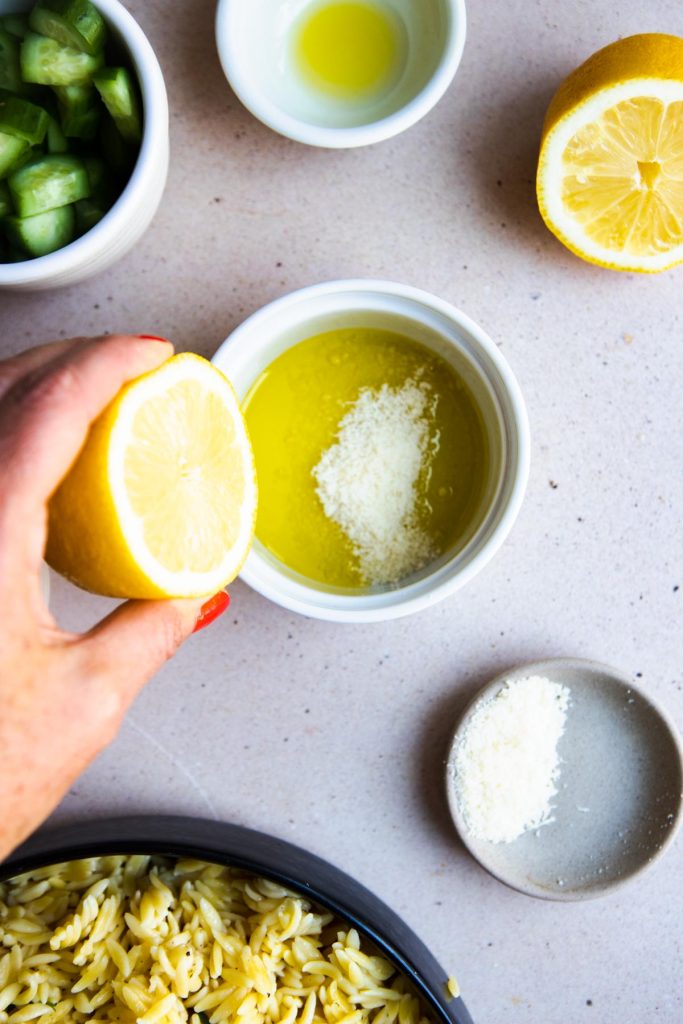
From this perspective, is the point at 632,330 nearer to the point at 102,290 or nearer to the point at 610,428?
the point at 610,428

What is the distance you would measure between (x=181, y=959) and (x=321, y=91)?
1.04 meters

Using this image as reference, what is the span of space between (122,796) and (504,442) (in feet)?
2.11

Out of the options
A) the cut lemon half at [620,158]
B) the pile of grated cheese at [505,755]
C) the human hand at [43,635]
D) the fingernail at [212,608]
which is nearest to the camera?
the human hand at [43,635]

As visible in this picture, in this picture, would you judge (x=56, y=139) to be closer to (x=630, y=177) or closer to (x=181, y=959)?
(x=630, y=177)

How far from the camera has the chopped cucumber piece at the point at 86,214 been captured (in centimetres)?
113

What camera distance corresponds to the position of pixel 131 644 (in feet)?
2.68

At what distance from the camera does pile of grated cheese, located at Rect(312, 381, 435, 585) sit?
1204mm

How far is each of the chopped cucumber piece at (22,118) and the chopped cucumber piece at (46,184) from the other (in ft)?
0.10

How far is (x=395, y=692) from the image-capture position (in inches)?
50.6

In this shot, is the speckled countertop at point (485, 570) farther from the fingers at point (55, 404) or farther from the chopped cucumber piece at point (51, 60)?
the fingers at point (55, 404)

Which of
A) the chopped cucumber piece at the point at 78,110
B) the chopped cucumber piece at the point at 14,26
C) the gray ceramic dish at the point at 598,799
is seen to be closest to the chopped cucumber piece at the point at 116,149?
the chopped cucumber piece at the point at 78,110

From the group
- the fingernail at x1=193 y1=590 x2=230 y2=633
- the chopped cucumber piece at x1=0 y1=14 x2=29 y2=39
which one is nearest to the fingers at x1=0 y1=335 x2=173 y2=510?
the fingernail at x1=193 y1=590 x2=230 y2=633

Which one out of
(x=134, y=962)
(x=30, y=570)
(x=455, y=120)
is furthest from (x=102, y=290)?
(x=134, y=962)

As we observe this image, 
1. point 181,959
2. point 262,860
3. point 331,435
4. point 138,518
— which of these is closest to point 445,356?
point 331,435
